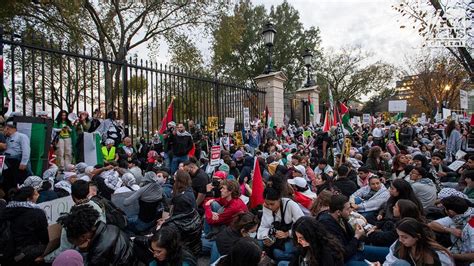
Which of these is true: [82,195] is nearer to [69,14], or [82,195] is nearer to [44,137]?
[44,137]

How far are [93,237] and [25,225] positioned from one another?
93 cm

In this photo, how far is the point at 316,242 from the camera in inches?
134

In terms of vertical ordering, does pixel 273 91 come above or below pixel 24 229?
above

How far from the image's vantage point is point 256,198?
617 centimetres

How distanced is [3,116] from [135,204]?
393cm

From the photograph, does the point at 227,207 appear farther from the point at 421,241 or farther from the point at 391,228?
the point at 421,241

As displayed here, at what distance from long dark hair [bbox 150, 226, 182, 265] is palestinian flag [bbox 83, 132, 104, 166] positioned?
231 inches

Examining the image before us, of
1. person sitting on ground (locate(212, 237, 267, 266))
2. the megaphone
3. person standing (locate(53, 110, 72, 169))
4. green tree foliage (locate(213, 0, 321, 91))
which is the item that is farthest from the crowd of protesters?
green tree foliage (locate(213, 0, 321, 91))

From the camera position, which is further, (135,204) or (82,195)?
(135,204)

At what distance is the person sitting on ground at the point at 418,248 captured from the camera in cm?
329

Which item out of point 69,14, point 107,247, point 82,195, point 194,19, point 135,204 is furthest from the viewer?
point 194,19

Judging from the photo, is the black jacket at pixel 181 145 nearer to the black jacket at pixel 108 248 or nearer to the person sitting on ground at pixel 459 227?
the black jacket at pixel 108 248

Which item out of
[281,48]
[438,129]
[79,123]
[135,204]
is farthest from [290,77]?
[135,204]

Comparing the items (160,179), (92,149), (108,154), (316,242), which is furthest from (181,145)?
(316,242)
